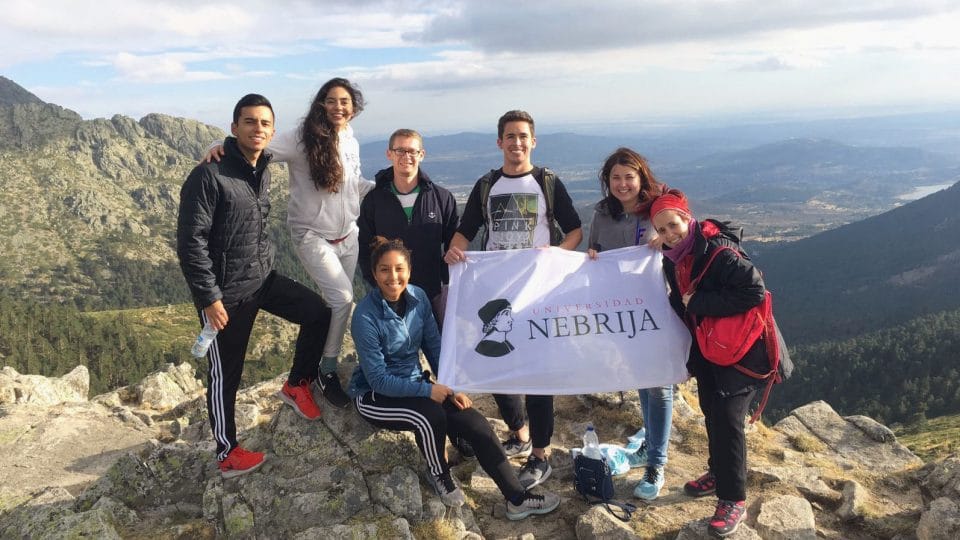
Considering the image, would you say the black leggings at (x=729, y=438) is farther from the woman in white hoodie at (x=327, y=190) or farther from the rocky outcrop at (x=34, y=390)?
the rocky outcrop at (x=34, y=390)

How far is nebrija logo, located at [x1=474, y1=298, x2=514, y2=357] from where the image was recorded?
920 cm

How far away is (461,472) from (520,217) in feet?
17.6

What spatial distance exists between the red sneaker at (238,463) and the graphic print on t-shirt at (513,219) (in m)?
5.99

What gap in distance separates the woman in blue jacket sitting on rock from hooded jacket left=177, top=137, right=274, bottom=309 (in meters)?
2.06

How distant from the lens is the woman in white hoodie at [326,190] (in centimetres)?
925

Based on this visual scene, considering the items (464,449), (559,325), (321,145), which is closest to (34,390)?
(464,449)

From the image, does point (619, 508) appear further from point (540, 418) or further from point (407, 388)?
point (407, 388)

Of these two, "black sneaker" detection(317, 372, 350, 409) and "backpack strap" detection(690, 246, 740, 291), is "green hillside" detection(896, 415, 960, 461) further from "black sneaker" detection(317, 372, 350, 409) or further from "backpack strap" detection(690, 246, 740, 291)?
"black sneaker" detection(317, 372, 350, 409)

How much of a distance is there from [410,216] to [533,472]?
525 centimetres

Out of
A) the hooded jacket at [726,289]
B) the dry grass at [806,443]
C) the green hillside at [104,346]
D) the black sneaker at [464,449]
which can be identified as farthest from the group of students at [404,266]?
the green hillside at [104,346]

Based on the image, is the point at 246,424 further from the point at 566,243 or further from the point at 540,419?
the point at 566,243

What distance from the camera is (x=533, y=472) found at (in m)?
9.70

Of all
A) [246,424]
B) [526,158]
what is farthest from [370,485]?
[246,424]

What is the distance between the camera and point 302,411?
10.1m
